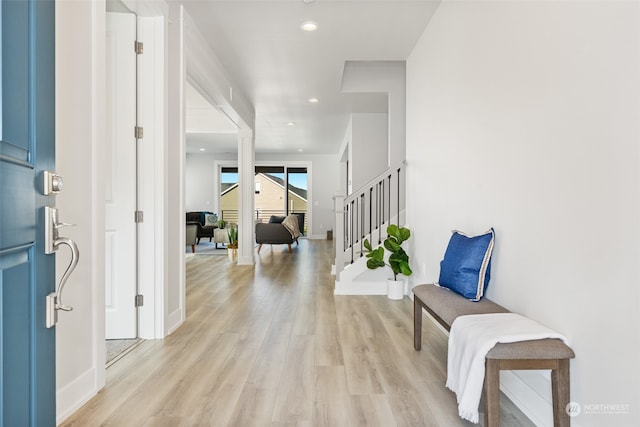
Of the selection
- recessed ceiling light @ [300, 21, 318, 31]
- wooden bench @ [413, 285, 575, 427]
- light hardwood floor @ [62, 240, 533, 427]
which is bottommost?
light hardwood floor @ [62, 240, 533, 427]

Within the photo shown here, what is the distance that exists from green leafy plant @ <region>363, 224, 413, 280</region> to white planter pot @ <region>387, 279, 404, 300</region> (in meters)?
0.10

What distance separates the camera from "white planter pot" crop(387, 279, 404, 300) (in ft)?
14.1

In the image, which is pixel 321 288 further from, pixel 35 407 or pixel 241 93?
pixel 35 407

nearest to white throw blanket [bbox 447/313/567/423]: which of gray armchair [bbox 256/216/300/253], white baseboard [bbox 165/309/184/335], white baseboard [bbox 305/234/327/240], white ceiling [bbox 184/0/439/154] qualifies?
white baseboard [bbox 165/309/184/335]

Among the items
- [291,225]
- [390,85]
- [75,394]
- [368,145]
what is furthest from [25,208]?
[291,225]

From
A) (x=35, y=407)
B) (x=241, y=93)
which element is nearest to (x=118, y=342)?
(x=35, y=407)

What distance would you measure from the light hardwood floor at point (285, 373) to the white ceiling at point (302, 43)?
2710 millimetres

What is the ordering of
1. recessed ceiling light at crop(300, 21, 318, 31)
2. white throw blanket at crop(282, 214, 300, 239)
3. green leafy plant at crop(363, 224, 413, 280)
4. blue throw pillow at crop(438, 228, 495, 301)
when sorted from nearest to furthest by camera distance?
blue throw pillow at crop(438, 228, 495, 301) < recessed ceiling light at crop(300, 21, 318, 31) < green leafy plant at crop(363, 224, 413, 280) < white throw blanket at crop(282, 214, 300, 239)

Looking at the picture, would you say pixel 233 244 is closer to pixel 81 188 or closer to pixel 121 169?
pixel 121 169

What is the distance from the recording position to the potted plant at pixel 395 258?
13.6 feet

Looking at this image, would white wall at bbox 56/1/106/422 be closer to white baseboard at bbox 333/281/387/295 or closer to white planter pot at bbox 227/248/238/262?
white baseboard at bbox 333/281/387/295

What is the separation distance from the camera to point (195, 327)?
3.20 meters

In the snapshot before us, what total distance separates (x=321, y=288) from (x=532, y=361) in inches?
138

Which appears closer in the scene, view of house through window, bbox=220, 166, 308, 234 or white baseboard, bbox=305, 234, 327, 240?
white baseboard, bbox=305, 234, 327, 240
